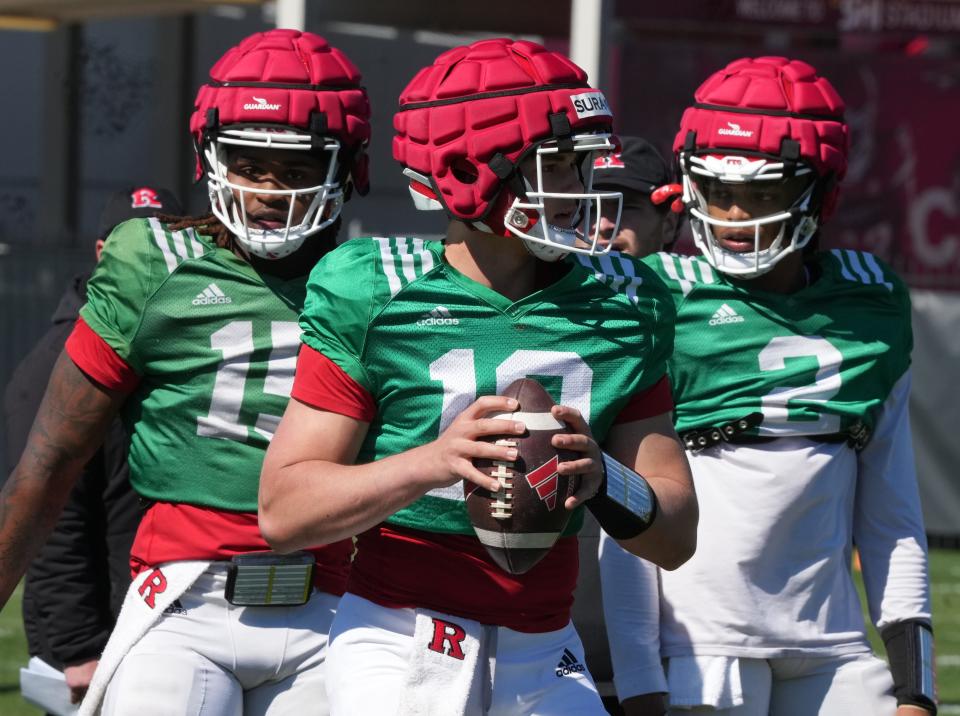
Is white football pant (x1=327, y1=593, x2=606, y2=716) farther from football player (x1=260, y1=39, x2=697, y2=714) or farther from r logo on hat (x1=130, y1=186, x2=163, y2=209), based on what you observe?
r logo on hat (x1=130, y1=186, x2=163, y2=209)

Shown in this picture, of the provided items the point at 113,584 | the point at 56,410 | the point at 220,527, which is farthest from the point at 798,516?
the point at 113,584

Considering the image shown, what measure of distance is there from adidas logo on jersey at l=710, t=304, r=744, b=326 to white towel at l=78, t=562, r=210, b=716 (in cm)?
123

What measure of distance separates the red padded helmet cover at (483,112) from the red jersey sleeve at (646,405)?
435 mm

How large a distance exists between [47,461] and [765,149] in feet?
5.60

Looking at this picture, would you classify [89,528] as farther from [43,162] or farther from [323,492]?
[43,162]

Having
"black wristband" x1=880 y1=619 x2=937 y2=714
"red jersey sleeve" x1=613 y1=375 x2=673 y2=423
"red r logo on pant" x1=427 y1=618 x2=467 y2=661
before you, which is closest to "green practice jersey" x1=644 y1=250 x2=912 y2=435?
"black wristband" x1=880 y1=619 x2=937 y2=714

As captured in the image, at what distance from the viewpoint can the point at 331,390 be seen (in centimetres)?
287

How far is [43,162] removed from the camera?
14.9 m

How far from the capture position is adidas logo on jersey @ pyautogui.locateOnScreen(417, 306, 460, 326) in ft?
9.49

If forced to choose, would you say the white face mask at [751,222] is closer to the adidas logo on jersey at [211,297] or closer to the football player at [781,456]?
the football player at [781,456]

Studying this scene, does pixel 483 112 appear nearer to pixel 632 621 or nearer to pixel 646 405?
pixel 646 405

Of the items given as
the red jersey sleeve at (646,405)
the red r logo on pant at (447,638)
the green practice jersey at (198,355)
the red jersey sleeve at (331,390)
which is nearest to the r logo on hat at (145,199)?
the green practice jersey at (198,355)

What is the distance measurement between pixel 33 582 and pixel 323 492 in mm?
2352

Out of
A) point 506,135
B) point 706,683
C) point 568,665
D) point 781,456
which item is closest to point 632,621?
point 706,683
